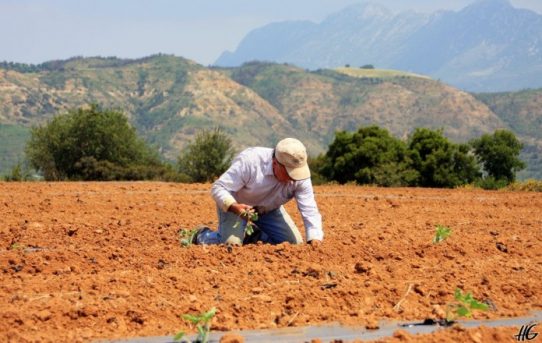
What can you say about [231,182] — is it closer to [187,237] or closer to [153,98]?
[187,237]

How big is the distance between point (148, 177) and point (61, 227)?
1962 centimetres

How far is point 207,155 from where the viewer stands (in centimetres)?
3216

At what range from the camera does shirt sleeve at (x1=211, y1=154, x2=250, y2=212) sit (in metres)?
8.58

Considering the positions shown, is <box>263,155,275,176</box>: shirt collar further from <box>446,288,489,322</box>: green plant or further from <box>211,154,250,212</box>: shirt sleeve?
<box>446,288,489,322</box>: green plant

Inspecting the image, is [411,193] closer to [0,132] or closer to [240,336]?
[240,336]

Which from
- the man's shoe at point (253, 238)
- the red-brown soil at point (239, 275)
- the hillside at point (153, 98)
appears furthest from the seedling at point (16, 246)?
the hillside at point (153, 98)

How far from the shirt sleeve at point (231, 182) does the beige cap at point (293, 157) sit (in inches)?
17.8

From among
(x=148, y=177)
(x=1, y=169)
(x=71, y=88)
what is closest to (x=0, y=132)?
(x=1, y=169)

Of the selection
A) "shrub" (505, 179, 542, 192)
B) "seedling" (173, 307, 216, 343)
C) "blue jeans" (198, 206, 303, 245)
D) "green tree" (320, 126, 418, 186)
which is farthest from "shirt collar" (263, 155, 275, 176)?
"green tree" (320, 126, 418, 186)

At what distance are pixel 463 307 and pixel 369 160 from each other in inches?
866

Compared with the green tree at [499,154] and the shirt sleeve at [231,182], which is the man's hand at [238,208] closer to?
the shirt sleeve at [231,182]

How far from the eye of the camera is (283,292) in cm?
655

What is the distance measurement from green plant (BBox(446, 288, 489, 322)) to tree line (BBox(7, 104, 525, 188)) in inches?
769

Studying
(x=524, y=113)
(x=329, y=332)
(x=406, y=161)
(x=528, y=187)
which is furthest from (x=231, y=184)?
(x=524, y=113)
